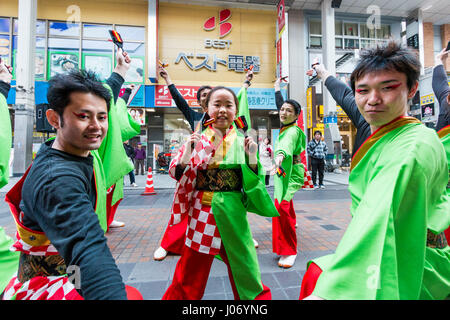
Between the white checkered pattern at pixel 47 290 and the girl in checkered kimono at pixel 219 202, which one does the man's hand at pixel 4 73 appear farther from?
the white checkered pattern at pixel 47 290

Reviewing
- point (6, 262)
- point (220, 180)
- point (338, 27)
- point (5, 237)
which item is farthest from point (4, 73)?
point (338, 27)

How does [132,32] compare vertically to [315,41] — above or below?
below

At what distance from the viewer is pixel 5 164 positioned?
1.52 meters

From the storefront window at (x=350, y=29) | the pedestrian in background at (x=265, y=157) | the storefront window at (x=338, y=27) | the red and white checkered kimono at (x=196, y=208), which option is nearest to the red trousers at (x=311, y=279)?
the red and white checkered kimono at (x=196, y=208)

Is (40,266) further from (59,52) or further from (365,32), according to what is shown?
(365,32)

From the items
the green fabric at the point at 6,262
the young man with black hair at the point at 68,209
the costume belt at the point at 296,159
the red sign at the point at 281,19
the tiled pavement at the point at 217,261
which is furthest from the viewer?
the red sign at the point at 281,19

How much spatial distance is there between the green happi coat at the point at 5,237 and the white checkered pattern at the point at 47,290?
0.32m

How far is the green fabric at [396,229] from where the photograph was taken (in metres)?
0.59

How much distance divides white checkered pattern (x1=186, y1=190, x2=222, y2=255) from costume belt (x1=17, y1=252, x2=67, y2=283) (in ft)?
2.32

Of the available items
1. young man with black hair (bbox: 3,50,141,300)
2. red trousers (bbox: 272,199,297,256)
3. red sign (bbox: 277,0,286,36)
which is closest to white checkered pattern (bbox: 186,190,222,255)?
young man with black hair (bbox: 3,50,141,300)

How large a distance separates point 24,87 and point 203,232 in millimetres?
12292
